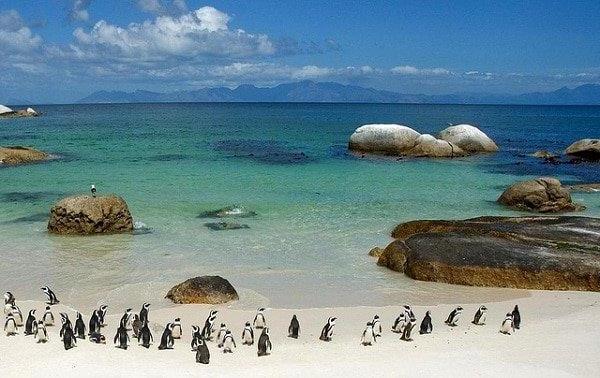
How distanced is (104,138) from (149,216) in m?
41.9

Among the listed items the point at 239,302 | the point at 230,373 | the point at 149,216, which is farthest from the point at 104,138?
the point at 230,373

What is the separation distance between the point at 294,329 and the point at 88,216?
10.4 meters

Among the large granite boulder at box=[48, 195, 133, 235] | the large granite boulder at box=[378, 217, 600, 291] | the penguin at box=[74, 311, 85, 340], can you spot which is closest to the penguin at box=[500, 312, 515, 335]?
the large granite boulder at box=[378, 217, 600, 291]

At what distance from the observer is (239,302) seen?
14070mm

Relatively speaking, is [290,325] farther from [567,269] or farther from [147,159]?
[147,159]

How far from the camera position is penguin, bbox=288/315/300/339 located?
1188 centimetres

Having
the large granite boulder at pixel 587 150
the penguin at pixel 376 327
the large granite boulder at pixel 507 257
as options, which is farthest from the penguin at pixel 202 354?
the large granite boulder at pixel 587 150

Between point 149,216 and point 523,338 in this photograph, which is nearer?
point 523,338

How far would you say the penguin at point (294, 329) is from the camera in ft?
39.0

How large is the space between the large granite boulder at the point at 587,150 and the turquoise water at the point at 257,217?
3.75m

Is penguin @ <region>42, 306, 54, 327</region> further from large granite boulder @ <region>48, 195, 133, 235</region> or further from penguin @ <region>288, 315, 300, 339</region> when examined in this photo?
large granite boulder @ <region>48, 195, 133, 235</region>

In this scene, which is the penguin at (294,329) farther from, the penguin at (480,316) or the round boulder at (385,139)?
the round boulder at (385,139)

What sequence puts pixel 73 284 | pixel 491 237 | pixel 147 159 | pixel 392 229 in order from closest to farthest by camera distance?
pixel 73 284
pixel 491 237
pixel 392 229
pixel 147 159

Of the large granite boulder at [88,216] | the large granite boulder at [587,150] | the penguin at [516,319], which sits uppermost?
the large granite boulder at [587,150]
